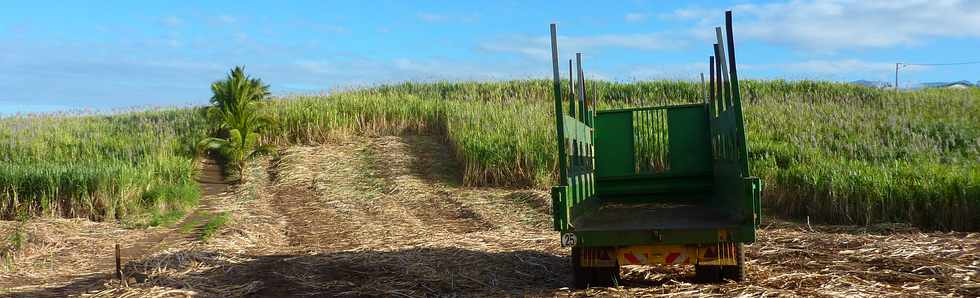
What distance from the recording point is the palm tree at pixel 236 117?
17453 mm

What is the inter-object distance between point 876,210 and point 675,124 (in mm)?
3900

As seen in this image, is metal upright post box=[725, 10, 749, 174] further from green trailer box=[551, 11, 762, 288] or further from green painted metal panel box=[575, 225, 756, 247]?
green painted metal panel box=[575, 225, 756, 247]

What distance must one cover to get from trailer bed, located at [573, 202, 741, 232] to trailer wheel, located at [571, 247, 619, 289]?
1.05 ft

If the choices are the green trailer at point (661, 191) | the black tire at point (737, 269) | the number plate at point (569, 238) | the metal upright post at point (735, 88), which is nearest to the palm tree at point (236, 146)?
the green trailer at point (661, 191)

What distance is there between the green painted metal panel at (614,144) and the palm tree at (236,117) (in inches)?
409

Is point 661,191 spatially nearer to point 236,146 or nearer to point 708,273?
point 708,273

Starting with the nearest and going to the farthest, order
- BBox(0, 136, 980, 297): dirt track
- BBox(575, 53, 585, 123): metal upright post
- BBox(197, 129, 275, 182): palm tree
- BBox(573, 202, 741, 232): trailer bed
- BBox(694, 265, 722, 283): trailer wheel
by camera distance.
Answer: BBox(573, 202, 741, 232): trailer bed
BBox(694, 265, 722, 283): trailer wheel
BBox(0, 136, 980, 297): dirt track
BBox(575, 53, 585, 123): metal upright post
BBox(197, 129, 275, 182): palm tree

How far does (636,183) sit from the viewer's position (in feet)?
29.7

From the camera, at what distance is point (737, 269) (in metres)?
6.54

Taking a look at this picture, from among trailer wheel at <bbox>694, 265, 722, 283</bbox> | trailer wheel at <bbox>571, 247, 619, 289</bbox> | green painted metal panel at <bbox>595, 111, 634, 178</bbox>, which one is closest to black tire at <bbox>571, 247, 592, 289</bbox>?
trailer wheel at <bbox>571, 247, 619, 289</bbox>

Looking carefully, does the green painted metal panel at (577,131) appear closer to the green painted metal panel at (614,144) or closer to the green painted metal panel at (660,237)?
the green painted metal panel at (614,144)

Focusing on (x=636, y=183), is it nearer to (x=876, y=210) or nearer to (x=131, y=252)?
(x=876, y=210)

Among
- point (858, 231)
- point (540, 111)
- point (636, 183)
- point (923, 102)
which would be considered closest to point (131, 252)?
point (636, 183)

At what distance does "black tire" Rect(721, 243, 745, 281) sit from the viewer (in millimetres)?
6441
